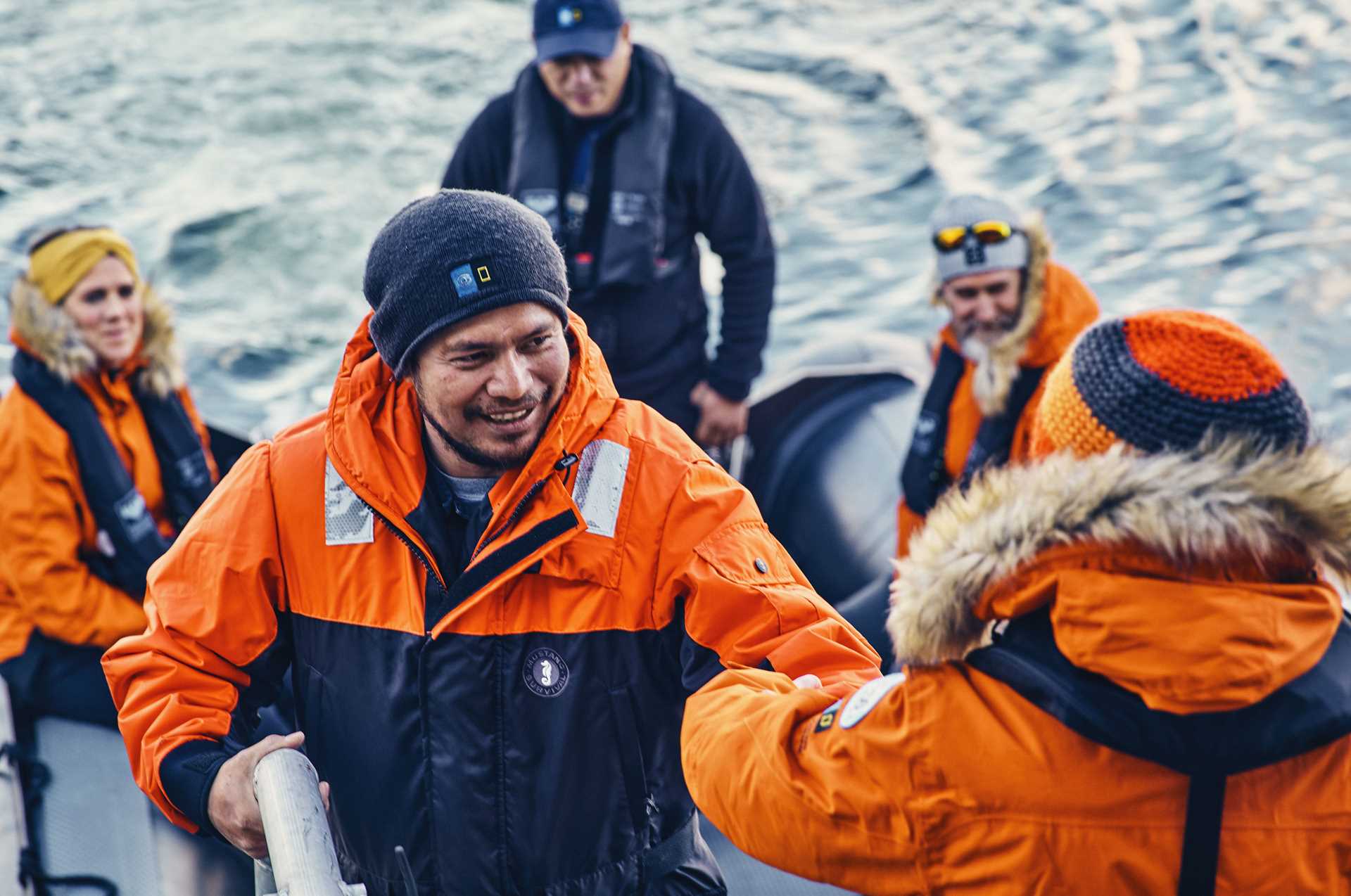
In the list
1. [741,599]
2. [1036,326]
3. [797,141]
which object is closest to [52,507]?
[741,599]

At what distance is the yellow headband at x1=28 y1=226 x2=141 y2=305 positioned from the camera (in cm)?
373

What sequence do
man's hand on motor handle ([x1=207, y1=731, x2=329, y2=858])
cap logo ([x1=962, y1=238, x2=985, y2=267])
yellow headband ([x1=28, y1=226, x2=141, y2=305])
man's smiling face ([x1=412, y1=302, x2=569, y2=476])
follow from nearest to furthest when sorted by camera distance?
man's hand on motor handle ([x1=207, y1=731, x2=329, y2=858]) < man's smiling face ([x1=412, y1=302, x2=569, y2=476]) < yellow headband ([x1=28, y1=226, x2=141, y2=305]) < cap logo ([x1=962, y1=238, x2=985, y2=267])

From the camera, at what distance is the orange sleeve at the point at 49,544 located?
3453 mm

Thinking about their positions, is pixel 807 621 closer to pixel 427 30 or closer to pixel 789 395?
pixel 789 395

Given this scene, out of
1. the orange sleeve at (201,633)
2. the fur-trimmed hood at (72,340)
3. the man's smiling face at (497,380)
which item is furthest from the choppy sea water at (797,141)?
the man's smiling face at (497,380)

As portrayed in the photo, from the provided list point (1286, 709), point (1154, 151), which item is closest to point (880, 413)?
point (1286, 709)

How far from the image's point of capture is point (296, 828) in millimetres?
1729

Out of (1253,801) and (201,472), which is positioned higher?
(1253,801)

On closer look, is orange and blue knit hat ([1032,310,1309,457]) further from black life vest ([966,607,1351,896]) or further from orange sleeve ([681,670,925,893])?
orange sleeve ([681,670,925,893])

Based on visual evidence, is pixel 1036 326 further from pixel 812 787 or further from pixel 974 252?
pixel 812 787

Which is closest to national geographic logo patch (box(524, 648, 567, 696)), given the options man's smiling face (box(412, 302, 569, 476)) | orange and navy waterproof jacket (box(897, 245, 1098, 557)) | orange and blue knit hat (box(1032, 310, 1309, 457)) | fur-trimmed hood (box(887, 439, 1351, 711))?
man's smiling face (box(412, 302, 569, 476))

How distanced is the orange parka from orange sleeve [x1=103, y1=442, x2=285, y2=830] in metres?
1.59

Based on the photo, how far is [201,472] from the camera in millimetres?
3889

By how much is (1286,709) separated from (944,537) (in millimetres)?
416
